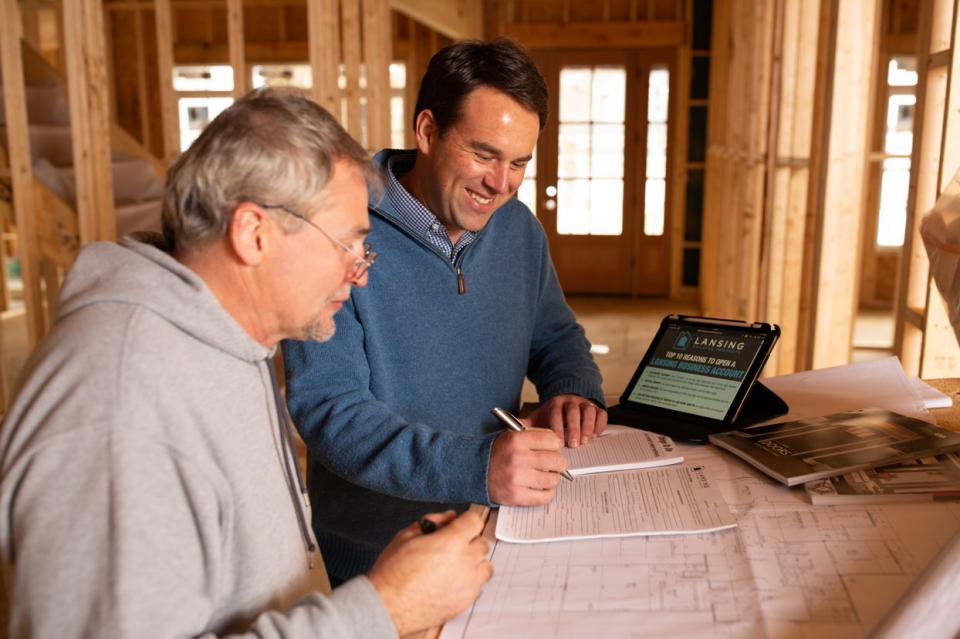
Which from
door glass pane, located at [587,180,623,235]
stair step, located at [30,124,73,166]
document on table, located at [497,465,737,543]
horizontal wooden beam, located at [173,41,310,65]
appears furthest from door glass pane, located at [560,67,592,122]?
document on table, located at [497,465,737,543]

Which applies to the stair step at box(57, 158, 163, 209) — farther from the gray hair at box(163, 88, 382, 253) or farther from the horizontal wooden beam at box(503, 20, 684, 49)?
the horizontal wooden beam at box(503, 20, 684, 49)

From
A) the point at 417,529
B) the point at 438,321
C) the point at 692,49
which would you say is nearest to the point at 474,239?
the point at 438,321

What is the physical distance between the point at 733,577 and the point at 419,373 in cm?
78

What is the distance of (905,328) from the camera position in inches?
100

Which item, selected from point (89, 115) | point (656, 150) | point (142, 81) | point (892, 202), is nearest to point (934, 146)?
point (89, 115)

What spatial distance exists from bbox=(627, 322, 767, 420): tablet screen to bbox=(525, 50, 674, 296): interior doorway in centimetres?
664

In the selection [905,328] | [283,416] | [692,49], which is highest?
[692,49]

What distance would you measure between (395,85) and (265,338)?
25.1 feet

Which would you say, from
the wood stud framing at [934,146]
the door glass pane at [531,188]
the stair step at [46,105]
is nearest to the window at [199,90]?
the door glass pane at [531,188]

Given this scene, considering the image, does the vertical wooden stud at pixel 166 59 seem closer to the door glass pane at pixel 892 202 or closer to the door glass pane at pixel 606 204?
the door glass pane at pixel 606 204

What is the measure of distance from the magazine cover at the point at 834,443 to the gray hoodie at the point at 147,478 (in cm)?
70

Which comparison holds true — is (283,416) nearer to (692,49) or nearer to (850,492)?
(850,492)

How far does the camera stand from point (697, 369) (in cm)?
158

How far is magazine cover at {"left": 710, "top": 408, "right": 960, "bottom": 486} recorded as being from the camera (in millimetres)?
1255
